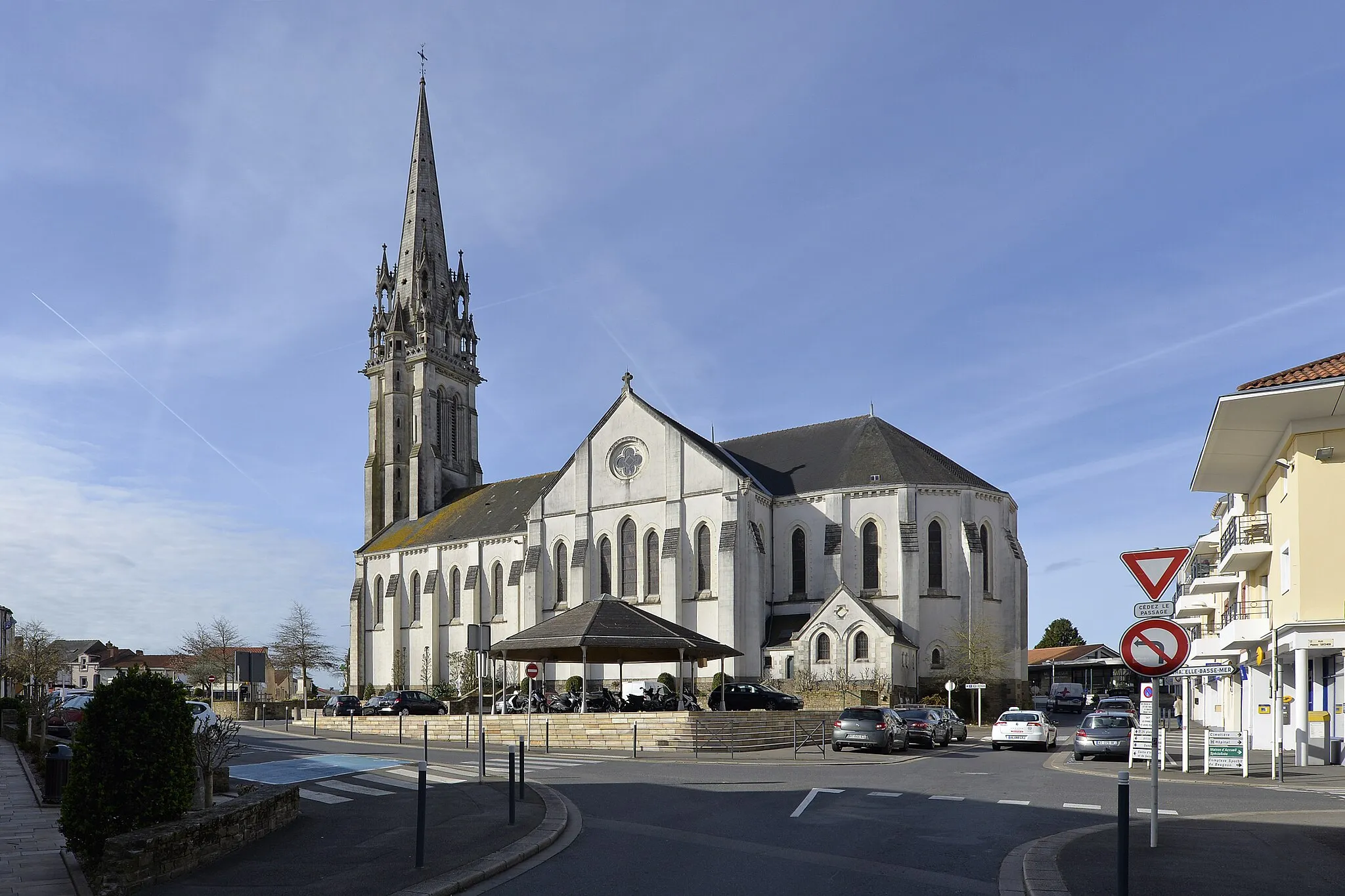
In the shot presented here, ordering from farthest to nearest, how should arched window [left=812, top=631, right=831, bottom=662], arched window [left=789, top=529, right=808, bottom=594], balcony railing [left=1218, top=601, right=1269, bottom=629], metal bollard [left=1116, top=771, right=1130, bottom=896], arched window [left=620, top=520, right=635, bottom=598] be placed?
arched window [left=620, top=520, right=635, bottom=598]
arched window [left=789, top=529, right=808, bottom=594]
arched window [left=812, top=631, right=831, bottom=662]
balcony railing [left=1218, top=601, right=1269, bottom=629]
metal bollard [left=1116, top=771, right=1130, bottom=896]

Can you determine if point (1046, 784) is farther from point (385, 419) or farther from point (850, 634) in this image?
point (385, 419)

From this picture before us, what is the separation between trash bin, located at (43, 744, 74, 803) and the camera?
1621 centimetres

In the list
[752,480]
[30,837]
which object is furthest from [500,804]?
[752,480]

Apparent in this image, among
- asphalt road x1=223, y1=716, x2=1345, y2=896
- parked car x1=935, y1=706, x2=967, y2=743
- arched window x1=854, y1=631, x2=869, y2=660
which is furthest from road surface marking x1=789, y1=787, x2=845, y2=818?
arched window x1=854, y1=631, x2=869, y2=660

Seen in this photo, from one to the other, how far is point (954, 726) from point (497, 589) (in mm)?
38568

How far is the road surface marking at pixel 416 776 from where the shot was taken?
62.6ft

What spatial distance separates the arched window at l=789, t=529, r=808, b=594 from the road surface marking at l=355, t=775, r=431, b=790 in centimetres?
3939

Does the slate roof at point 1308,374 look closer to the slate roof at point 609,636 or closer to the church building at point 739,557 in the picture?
the slate roof at point 609,636

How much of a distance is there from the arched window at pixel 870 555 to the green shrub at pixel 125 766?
4708 cm

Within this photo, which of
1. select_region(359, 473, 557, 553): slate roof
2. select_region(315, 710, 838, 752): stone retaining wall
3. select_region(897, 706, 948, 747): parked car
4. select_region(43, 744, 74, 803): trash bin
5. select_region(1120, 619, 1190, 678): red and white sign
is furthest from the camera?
select_region(359, 473, 557, 553): slate roof

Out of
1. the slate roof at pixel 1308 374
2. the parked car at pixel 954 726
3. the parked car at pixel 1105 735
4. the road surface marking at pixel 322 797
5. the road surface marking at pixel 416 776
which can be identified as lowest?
the parked car at pixel 954 726

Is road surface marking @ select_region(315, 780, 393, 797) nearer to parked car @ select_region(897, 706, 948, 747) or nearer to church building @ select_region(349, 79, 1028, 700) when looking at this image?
parked car @ select_region(897, 706, 948, 747)

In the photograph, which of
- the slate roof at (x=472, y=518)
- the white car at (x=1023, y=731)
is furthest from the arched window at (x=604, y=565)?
the white car at (x=1023, y=731)

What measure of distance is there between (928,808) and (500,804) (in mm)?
6103
